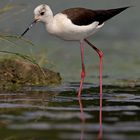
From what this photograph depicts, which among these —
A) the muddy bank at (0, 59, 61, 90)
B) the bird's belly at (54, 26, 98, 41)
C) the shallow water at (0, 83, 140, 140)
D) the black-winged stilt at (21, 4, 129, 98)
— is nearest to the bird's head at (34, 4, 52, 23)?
the black-winged stilt at (21, 4, 129, 98)

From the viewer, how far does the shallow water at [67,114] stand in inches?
322

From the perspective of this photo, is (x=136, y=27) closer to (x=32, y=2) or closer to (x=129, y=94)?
(x=32, y=2)

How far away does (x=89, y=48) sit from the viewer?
1841 cm

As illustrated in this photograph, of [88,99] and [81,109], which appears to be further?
[88,99]

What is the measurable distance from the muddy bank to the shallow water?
2.11 ft

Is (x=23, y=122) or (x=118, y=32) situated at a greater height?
(x=118, y=32)

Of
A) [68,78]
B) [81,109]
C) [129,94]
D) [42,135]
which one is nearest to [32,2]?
[68,78]

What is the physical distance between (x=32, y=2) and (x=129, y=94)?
9103 millimetres

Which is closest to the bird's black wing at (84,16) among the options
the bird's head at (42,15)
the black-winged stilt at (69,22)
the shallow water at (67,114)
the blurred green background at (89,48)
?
the black-winged stilt at (69,22)

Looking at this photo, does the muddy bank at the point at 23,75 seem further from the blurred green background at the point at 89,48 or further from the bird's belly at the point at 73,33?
the bird's belly at the point at 73,33

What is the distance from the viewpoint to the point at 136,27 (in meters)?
19.6

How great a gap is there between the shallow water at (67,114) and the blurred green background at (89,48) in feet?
4.39

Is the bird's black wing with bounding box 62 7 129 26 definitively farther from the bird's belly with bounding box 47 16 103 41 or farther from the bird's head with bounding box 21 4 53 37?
the bird's head with bounding box 21 4 53 37

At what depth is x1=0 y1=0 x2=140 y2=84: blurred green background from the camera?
1442 cm
